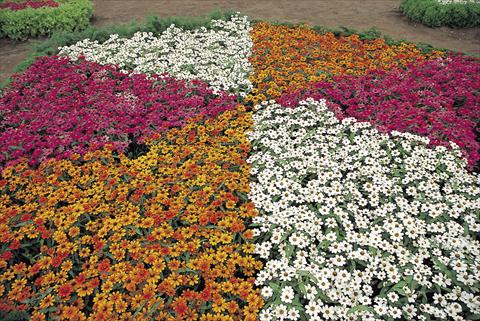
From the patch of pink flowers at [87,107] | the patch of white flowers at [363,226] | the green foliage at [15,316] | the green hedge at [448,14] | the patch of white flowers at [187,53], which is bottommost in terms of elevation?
the green foliage at [15,316]

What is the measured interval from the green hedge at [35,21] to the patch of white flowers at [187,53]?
2.99 m

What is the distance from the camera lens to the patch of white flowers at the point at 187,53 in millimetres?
5539

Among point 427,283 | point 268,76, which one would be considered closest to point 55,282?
point 427,283

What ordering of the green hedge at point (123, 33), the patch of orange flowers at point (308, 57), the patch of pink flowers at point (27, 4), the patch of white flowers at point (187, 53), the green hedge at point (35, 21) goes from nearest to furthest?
the patch of orange flowers at point (308, 57) → the patch of white flowers at point (187, 53) → the green hedge at point (123, 33) → the green hedge at point (35, 21) → the patch of pink flowers at point (27, 4)

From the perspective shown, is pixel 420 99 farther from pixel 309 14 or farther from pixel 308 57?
pixel 309 14

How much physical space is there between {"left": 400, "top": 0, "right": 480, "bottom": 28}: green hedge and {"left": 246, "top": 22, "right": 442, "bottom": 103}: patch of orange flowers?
4120mm

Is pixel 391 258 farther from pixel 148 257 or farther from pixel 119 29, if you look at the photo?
pixel 119 29

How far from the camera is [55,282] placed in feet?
8.79

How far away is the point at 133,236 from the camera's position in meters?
3.08

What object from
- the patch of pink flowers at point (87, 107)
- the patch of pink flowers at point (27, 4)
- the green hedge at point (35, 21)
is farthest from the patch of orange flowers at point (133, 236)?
the patch of pink flowers at point (27, 4)

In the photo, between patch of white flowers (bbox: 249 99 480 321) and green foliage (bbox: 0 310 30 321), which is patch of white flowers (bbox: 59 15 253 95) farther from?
green foliage (bbox: 0 310 30 321)

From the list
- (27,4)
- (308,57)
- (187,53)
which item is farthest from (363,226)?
(27,4)

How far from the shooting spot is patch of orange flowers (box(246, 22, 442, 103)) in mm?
5332

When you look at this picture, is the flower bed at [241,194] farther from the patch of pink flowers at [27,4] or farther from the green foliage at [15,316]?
the patch of pink flowers at [27,4]
